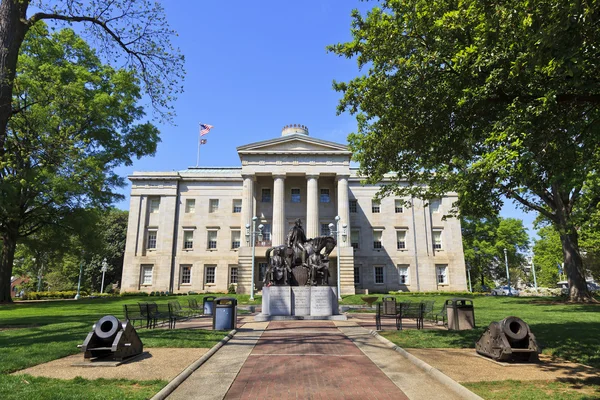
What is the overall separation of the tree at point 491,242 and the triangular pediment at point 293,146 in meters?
27.0

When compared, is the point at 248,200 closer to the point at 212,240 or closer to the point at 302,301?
the point at 212,240

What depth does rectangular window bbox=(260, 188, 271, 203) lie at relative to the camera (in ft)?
165

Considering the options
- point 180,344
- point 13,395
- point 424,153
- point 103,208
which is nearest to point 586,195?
point 424,153

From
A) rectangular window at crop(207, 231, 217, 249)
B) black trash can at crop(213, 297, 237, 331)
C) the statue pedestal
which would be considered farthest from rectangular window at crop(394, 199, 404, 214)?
black trash can at crop(213, 297, 237, 331)

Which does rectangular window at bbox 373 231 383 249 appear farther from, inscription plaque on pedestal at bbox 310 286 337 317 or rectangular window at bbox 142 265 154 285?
inscription plaque on pedestal at bbox 310 286 337 317

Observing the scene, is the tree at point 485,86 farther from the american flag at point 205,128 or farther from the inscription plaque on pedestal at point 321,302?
the american flag at point 205,128

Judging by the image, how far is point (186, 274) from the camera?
5016cm

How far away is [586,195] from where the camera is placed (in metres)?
26.6

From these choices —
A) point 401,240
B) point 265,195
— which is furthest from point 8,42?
point 401,240

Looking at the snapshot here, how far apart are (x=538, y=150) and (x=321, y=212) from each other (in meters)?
40.4

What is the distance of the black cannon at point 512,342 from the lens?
858cm

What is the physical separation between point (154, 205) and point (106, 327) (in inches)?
1795

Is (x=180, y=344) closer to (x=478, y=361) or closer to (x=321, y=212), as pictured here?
(x=478, y=361)

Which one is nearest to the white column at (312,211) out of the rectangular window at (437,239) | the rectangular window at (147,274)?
the rectangular window at (437,239)
